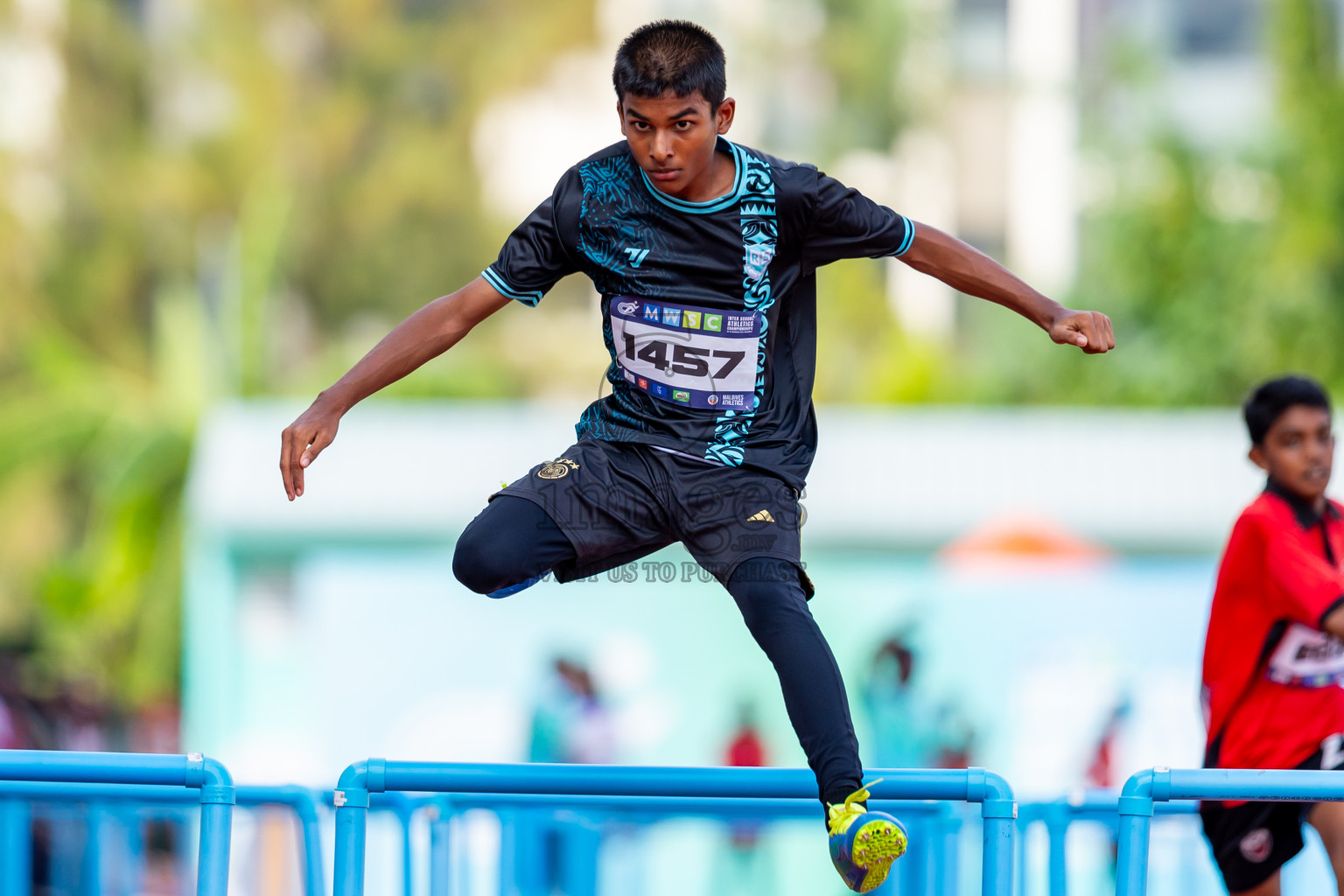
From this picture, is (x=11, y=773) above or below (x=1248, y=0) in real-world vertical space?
below

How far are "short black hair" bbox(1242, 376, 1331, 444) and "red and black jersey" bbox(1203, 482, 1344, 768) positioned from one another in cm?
17

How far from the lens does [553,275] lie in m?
3.54

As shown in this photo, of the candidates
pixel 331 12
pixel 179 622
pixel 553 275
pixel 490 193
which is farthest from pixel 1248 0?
pixel 553 275

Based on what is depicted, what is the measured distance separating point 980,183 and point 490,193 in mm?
7926

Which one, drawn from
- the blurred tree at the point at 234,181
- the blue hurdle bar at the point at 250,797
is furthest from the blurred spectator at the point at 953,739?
the blurred tree at the point at 234,181

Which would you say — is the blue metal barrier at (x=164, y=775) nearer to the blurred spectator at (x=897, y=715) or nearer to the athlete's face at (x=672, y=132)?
the athlete's face at (x=672, y=132)

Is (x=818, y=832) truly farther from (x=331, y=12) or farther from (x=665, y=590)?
(x=331, y=12)

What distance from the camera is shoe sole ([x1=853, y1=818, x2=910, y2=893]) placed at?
2.97 meters

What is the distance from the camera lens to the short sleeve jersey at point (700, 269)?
11.2 ft

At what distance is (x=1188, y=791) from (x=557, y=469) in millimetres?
1526

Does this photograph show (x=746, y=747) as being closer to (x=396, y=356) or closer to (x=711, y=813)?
(x=711, y=813)

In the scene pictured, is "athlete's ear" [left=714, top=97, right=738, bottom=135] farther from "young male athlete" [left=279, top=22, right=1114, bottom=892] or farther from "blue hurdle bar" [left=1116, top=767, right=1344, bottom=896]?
"blue hurdle bar" [left=1116, top=767, right=1344, bottom=896]

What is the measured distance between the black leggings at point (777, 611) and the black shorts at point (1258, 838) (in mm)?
1372

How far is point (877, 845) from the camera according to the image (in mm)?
2967
